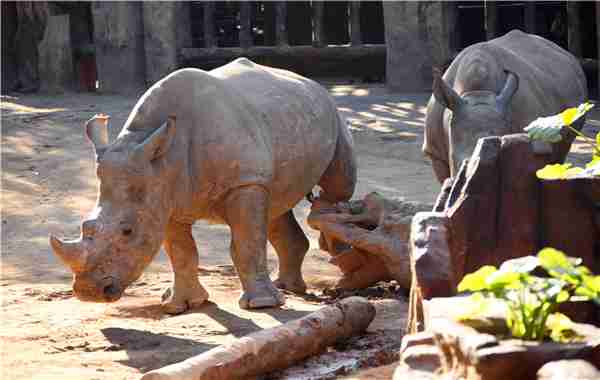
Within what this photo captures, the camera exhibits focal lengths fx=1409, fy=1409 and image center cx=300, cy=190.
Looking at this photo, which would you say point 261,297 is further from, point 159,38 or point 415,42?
point 159,38

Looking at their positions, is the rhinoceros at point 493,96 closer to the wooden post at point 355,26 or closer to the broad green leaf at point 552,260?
the broad green leaf at point 552,260

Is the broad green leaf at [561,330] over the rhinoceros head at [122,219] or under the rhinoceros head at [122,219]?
over

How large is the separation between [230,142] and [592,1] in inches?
362

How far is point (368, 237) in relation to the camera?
902 cm

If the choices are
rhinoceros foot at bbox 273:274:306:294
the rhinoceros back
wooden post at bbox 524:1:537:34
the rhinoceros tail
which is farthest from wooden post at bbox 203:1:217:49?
rhinoceros foot at bbox 273:274:306:294

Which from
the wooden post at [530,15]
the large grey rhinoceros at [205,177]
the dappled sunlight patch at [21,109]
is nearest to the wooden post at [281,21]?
the dappled sunlight patch at [21,109]

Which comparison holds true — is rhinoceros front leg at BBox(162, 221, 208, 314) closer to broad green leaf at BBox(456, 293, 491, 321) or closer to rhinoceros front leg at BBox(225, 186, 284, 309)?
rhinoceros front leg at BBox(225, 186, 284, 309)

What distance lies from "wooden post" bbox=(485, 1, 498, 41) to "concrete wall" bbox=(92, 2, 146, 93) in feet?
14.6

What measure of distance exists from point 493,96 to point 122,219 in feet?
8.13

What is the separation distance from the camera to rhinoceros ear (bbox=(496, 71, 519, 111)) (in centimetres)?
862

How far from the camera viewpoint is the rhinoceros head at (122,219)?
301 inches

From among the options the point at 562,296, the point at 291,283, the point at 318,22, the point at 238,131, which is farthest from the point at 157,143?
the point at 318,22

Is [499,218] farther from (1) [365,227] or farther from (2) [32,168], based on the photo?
(2) [32,168]

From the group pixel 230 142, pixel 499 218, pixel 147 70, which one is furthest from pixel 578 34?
pixel 499 218
